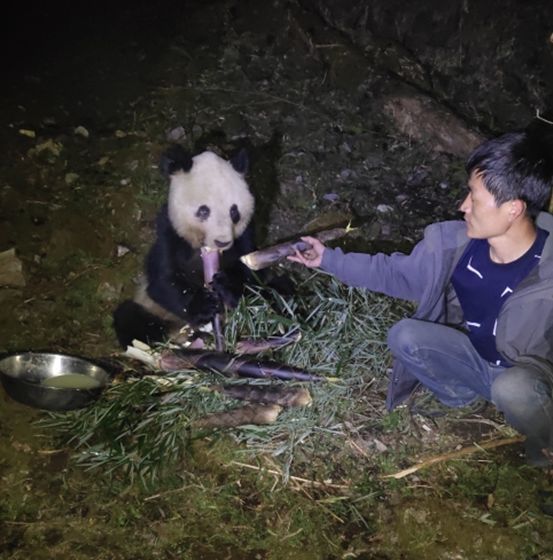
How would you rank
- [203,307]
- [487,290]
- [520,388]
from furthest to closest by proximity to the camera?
[203,307] → [487,290] → [520,388]

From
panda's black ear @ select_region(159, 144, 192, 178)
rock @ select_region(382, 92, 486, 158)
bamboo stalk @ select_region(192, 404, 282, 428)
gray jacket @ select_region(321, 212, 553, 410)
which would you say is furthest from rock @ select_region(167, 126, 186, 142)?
bamboo stalk @ select_region(192, 404, 282, 428)

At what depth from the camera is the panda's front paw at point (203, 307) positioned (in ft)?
14.5

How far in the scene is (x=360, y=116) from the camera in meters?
7.29

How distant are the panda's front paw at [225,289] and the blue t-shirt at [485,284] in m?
1.65

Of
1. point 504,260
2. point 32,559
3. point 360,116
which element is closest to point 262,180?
point 360,116

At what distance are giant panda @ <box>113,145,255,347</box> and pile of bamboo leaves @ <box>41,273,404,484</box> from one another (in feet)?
0.93

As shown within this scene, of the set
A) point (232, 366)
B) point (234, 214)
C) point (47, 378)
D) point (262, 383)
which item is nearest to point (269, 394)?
point (262, 383)

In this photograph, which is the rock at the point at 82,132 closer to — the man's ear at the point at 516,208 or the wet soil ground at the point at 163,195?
the wet soil ground at the point at 163,195

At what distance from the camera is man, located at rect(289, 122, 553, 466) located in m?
3.22

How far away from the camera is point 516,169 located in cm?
315

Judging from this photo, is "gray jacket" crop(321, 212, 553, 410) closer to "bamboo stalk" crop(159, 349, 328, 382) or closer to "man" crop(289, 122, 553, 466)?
"man" crop(289, 122, 553, 466)

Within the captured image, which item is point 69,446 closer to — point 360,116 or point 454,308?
point 454,308

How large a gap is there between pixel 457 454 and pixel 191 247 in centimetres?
234

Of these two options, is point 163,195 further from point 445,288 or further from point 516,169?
point 516,169
